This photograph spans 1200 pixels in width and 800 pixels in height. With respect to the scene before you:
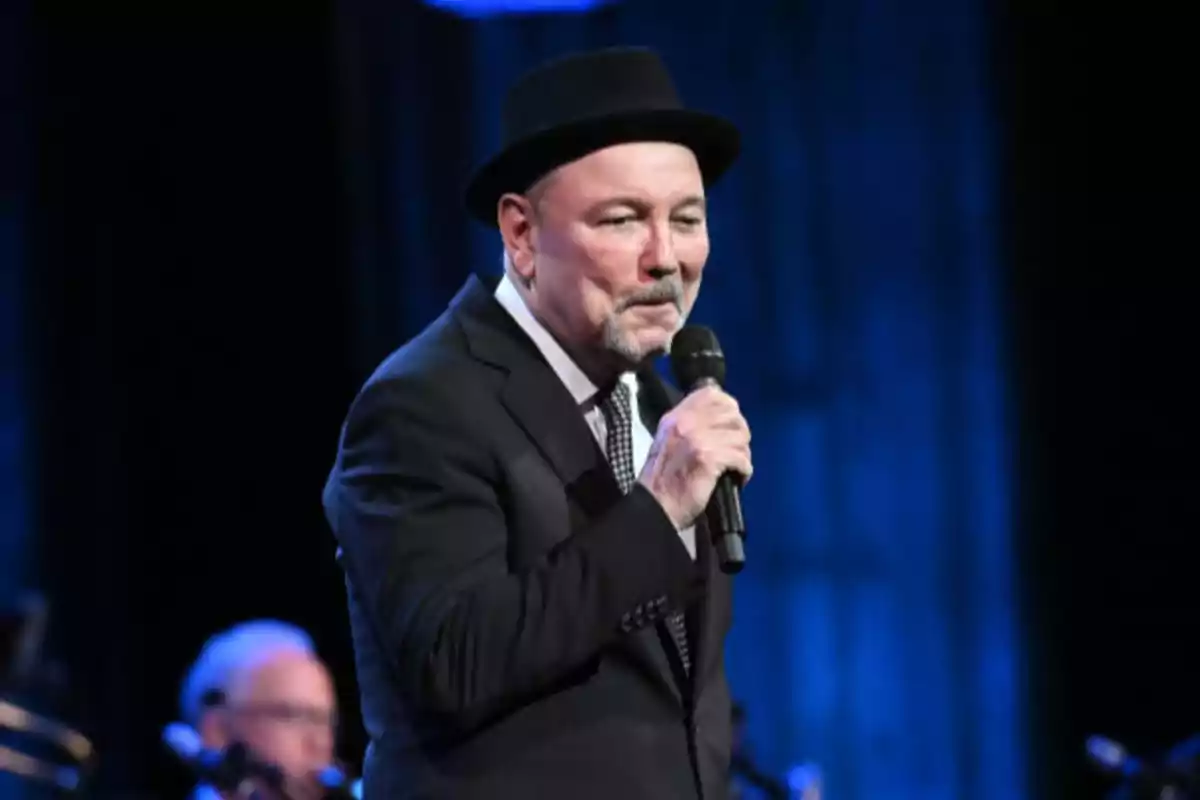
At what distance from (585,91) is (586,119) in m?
0.05

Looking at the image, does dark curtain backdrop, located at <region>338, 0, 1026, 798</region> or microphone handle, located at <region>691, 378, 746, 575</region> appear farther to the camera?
dark curtain backdrop, located at <region>338, 0, 1026, 798</region>

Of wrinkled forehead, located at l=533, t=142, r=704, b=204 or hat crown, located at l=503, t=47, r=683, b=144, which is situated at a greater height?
hat crown, located at l=503, t=47, r=683, b=144

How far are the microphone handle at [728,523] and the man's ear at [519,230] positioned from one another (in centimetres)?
37

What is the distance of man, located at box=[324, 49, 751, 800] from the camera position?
1728 millimetres

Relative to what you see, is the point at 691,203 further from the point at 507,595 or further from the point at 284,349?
the point at 284,349

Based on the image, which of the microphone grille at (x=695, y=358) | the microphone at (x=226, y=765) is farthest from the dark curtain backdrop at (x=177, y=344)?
the microphone grille at (x=695, y=358)

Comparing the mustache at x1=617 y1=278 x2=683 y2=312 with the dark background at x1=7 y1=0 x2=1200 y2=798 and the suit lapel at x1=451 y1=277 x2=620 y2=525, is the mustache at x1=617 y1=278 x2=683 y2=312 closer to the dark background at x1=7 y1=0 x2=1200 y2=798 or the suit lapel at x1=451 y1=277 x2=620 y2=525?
the suit lapel at x1=451 y1=277 x2=620 y2=525

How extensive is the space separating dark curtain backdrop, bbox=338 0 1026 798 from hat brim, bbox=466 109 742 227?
324 cm

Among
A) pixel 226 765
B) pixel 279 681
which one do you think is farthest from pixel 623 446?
pixel 279 681

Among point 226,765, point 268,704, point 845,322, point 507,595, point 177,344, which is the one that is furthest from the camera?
point 177,344

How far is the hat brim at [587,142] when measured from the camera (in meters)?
1.96

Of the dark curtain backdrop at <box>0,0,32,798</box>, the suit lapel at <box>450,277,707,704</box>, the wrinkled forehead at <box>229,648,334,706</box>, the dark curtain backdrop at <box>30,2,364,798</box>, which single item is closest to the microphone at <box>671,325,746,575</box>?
the suit lapel at <box>450,277,707,704</box>

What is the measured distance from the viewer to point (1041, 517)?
5.20 m

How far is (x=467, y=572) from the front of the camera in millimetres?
1747
